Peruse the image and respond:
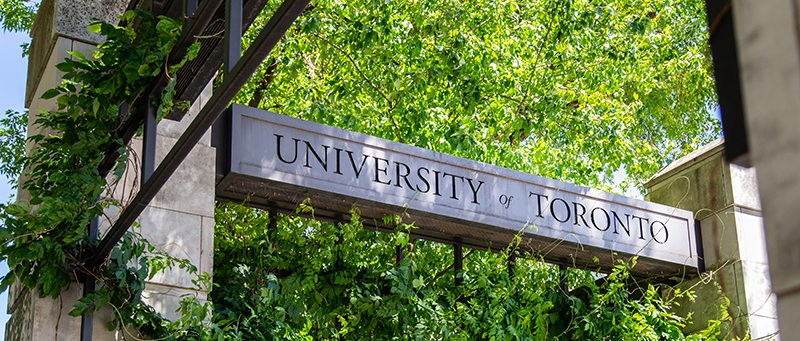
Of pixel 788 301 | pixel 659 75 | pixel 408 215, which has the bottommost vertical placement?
pixel 788 301

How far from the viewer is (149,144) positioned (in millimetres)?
3979

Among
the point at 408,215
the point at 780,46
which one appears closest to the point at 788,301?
the point at 780,46

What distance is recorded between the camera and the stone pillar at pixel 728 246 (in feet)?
19.5

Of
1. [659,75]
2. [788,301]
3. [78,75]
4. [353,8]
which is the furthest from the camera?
[659,75]

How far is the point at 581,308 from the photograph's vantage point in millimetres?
6199

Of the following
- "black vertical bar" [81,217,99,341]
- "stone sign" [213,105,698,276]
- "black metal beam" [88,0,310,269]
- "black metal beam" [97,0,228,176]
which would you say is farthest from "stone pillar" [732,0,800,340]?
"stone sign" [213,105,698,276]

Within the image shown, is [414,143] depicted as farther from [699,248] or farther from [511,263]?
[699,248]

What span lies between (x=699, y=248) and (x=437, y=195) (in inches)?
95.6

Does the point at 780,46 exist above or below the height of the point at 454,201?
below

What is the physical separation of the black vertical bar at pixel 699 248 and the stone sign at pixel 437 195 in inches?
1.7

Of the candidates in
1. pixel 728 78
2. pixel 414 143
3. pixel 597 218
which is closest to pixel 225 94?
pixel 728 78

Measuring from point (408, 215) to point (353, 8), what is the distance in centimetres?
449

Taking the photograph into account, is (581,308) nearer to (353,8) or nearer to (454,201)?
(454,201)

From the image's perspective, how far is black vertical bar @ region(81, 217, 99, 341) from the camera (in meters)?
4.25
